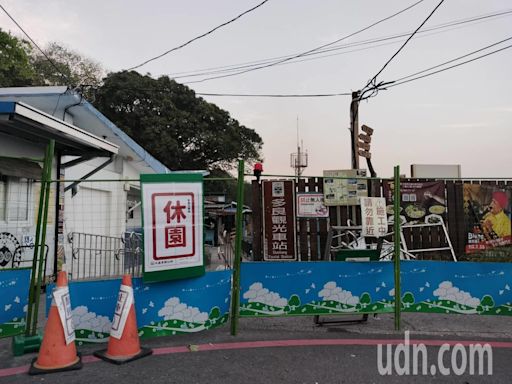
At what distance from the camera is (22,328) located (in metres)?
4.32

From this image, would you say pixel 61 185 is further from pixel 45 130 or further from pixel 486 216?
pixel 486 216

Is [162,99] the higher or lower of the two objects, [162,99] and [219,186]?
the higher

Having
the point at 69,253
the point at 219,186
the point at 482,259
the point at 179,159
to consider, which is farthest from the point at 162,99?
the point at 482,259

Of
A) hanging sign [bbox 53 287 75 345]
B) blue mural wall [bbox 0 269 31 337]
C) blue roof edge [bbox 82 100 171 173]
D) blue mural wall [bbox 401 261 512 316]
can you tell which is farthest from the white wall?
blue mural wall [bbox 401 261 512 316]

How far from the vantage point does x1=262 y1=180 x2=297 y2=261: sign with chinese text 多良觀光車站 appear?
6.49 meters

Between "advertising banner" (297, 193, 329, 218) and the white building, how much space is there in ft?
8.68

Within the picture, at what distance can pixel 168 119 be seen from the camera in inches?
1107

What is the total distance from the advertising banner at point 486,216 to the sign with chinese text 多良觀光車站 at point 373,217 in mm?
2101

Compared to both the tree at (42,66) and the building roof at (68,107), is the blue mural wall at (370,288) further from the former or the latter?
the tree at (42,66)

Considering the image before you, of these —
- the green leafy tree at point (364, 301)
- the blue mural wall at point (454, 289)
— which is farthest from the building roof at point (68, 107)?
the blue mural wall at point (454, 289)

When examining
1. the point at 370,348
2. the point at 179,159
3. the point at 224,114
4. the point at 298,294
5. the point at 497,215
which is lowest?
the point at 370,348

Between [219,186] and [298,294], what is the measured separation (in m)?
30.6

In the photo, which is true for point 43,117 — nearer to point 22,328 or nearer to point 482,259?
point 22,328

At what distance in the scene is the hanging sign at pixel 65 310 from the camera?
12.7 feet
